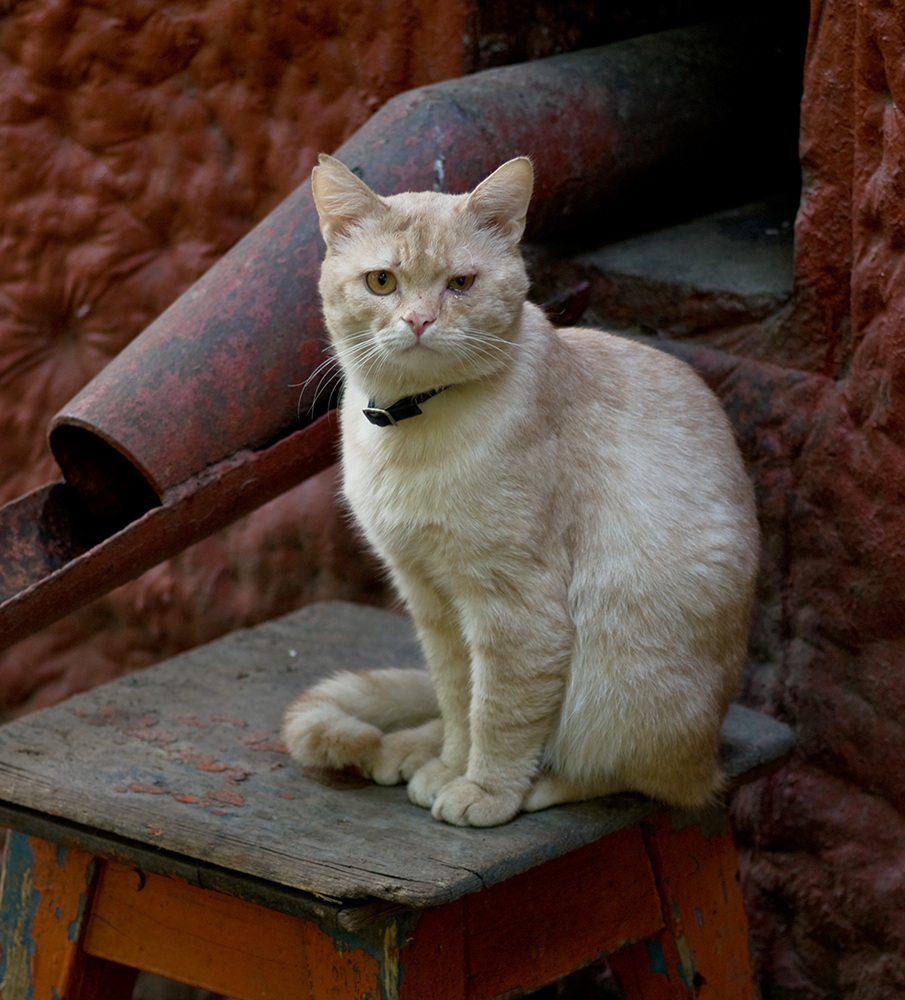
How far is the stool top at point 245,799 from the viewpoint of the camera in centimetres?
152

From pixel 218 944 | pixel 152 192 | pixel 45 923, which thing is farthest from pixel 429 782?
pixel 152 192

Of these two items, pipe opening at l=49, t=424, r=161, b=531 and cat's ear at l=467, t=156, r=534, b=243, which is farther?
pipe opening at l=49, t=424, r=161, b=531

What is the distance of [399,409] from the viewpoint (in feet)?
5.47

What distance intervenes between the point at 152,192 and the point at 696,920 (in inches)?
77.2

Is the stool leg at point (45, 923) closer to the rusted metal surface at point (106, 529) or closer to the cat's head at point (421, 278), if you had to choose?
the rusted metal surface at point (106, 529)

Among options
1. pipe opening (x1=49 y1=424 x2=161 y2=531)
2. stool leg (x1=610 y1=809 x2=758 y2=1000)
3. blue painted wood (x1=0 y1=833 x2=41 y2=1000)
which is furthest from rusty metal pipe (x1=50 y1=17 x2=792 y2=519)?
stool leg (x1=610 y1=809 x2=758 y2=1000)

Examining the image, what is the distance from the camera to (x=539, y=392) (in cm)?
169

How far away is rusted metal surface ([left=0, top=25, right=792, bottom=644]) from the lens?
73.0 inches

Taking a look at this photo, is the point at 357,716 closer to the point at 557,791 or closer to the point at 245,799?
the point at 245,799

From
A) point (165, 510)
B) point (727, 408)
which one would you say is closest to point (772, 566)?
point (727, 408)

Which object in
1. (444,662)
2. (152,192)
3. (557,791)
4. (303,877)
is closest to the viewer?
(303,877)

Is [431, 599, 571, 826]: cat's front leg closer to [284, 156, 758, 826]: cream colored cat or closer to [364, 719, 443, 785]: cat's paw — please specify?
[284, 156, 758, 826]: cream colored cat

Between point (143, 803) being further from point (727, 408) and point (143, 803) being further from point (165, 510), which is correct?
point (727, 408)

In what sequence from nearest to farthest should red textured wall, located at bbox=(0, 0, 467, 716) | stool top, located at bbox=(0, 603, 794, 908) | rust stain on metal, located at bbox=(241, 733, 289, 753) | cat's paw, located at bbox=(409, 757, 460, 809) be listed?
stool top, located at bbox=(0, 603, 794, 908) < cat's paw, located at bbox=(409, 757, 460, 809) < rust stain on metal, located at bbox=(241, 733, 289, 753) < red textured wall, located at bbox=(0, 0, 467, 716)
